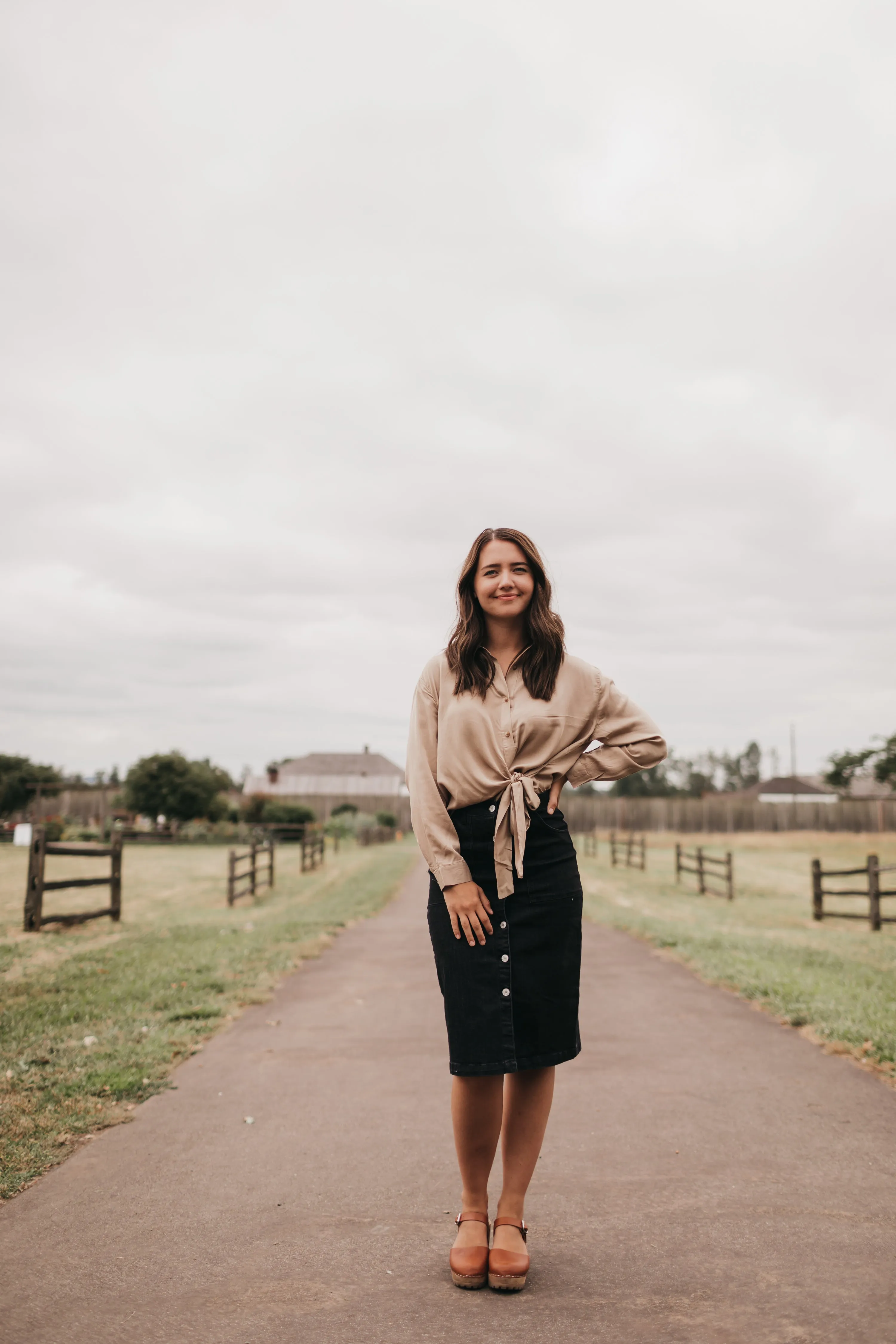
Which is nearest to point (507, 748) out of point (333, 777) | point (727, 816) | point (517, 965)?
point (517, 965)

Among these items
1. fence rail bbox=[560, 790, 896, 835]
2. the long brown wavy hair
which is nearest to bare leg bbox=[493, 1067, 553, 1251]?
the long brown wavy hair

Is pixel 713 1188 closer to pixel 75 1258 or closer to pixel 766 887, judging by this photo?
pixel 75 1258

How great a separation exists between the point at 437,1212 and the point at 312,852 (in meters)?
22.0

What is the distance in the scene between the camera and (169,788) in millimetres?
42219

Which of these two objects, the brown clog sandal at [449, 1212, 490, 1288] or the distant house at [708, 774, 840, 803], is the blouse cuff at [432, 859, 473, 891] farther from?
the distant house at [708, 774, 840, 803]

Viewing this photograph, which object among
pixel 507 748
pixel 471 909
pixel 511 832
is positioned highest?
pixel 507 748

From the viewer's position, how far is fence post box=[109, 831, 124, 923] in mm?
13070

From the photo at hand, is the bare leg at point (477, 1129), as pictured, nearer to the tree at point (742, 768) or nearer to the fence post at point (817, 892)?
the fence post at point (817, 892)

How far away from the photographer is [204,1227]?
282 cm

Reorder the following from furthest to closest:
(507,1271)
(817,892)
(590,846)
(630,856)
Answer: (590,846), (630,856), (817,892), (507,1271)

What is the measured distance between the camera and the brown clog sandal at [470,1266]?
2441 mm

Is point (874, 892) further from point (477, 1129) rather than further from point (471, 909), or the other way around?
point (471, 909)

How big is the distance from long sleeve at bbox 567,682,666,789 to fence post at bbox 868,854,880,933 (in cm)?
1230

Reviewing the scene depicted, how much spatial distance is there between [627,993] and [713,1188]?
4.23 m
